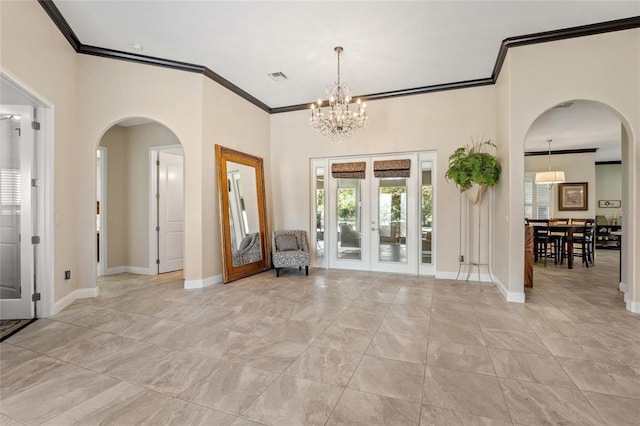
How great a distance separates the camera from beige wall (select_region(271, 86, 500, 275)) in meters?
5.39

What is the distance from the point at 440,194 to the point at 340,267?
97.9 inches

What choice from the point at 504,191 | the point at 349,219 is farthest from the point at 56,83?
the point at 504,191

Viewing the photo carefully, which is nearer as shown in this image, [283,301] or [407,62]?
[283,301]

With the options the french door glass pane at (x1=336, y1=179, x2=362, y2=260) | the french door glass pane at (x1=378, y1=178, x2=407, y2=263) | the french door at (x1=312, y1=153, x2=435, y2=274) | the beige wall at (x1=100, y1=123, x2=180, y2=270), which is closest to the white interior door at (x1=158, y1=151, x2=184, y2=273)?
the beige wall at (x1=100, y1=123, x2=180, y2=270)

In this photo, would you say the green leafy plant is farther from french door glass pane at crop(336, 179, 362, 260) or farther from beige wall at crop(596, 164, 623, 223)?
beige wall at crop(596, 164, 623, 223)

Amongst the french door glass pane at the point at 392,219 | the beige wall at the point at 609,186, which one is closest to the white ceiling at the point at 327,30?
the french door glass pane at the point at 392,219

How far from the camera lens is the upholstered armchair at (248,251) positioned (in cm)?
548

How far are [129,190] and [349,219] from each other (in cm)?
462

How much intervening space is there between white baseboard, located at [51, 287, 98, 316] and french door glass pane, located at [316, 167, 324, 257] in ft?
12.9

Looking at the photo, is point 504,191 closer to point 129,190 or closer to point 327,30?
point 327,30

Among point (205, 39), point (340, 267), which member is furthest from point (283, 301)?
point (205, 39)

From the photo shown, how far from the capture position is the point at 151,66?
462cm

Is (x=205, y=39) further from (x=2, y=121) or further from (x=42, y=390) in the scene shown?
(x=42, y=390)

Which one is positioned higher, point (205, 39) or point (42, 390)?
Answer: point (205, 39)
